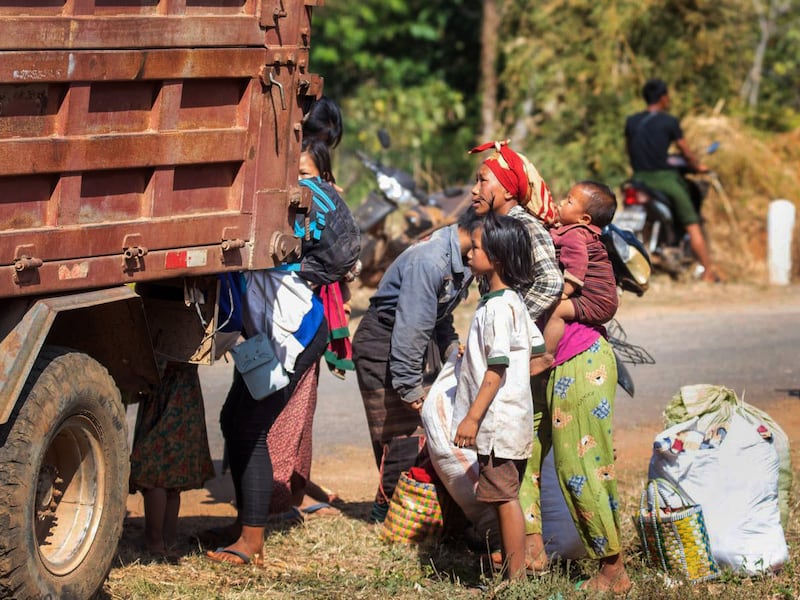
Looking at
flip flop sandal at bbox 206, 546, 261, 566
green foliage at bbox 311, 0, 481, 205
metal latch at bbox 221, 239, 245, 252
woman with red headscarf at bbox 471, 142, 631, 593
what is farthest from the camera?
green foliage at bbox 311, 0, 481, 205

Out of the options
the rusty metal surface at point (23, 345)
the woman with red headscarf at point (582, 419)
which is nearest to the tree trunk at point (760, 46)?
the woman with red headscarf at point (582, 419)

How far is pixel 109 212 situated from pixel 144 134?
28cm

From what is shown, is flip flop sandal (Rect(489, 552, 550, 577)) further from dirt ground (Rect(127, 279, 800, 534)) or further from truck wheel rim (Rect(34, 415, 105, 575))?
truck wheel rim (Rect(34, 415, 105, 575))

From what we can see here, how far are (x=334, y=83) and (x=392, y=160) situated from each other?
437 cm

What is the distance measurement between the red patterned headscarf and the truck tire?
177 centimetres

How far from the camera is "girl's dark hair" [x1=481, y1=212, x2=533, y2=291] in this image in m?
4.30

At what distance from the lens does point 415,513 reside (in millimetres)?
5164

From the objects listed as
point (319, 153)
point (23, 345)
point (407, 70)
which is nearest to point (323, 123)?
point (319, 153)

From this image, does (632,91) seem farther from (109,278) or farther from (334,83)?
(109,278)

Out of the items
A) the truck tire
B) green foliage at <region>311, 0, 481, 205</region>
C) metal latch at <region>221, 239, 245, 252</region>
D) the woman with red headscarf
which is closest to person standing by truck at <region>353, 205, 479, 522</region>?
the woman with red headscarf

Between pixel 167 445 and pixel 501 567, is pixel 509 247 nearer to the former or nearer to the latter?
pixel 501 567

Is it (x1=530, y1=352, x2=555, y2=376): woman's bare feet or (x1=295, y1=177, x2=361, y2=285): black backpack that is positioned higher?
(x1=295, y1=177, x2=361, y2=285): black backpack

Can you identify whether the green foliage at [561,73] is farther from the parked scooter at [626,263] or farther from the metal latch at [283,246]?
the metal latch at [283,246]

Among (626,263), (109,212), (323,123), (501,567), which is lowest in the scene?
(501,567)
